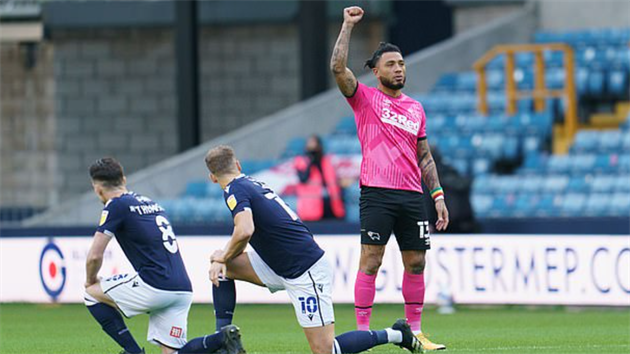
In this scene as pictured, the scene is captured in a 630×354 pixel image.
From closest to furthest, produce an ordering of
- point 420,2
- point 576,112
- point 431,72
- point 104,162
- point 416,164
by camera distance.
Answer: point 104,162
point 416,164
point 576,112
point 431,72
point 420,2

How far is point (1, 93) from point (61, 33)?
4.88 feet

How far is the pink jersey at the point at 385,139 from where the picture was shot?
9.91 metres

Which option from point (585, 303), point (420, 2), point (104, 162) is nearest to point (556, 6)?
point (420, 2)

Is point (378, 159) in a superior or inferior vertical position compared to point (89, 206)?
superior

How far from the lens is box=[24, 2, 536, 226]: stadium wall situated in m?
21.1

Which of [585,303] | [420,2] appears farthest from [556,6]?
[585,303]

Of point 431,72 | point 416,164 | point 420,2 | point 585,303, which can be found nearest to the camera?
point 416,164

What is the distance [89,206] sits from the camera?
68.2ft

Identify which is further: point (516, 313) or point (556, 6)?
Result: point (556, 6)

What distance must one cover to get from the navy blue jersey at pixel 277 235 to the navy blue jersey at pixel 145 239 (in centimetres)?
61

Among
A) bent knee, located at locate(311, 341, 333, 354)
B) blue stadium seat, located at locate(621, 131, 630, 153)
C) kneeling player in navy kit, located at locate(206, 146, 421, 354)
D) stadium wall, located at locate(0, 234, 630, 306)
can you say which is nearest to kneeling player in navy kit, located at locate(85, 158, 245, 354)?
kneeling player in navy kit, located at locate(206, 146, 421, 354)

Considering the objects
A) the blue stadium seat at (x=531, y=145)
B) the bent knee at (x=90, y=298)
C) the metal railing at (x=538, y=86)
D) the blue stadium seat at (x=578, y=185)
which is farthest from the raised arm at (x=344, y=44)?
the metal railing at (x=538, y=86)

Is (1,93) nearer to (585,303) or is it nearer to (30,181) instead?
(30,181)

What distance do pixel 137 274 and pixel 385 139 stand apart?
1929 mm
